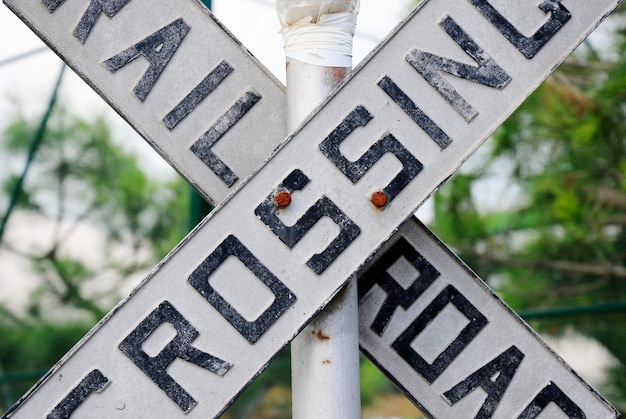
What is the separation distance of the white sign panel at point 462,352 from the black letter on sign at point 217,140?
193mm

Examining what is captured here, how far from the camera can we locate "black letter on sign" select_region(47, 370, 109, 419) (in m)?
0.70

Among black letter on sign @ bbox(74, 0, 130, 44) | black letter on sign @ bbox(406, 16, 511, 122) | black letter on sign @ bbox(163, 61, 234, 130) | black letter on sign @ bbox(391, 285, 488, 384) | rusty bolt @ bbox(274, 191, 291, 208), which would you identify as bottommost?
black letter on sign @ bbox(391, 285, 488, 384)

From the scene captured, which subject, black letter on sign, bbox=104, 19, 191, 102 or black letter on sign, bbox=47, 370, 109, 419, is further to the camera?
black letter on sign, bbox=104, 19, 191, 102

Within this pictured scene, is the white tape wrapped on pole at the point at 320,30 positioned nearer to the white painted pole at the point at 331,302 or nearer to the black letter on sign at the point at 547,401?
the white painted pole at the point at 331,302

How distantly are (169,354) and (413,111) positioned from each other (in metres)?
0.32

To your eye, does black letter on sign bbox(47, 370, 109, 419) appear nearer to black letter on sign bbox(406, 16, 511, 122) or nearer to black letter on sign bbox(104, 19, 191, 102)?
black letter on sign bbox(104, 19, 191, 102)

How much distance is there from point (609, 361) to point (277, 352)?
7.89ft

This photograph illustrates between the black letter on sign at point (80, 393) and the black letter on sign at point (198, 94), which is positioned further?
the black letter on sign at point (198, 94)

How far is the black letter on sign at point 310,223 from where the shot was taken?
28.5 inches

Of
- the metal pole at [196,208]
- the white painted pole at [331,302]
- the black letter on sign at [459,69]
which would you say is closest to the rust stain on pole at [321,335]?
the white painted pole at [331,302]

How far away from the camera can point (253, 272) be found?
0.72 meters

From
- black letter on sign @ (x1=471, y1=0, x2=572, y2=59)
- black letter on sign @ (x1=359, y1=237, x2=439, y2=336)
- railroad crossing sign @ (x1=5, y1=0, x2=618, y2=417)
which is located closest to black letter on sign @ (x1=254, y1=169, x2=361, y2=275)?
railroad crossing sign @ (x1=5, y1=0, x2=618, y2=417)

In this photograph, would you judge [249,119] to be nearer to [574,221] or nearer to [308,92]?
[308,92]

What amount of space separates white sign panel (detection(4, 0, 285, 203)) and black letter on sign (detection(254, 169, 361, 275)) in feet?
0.30
